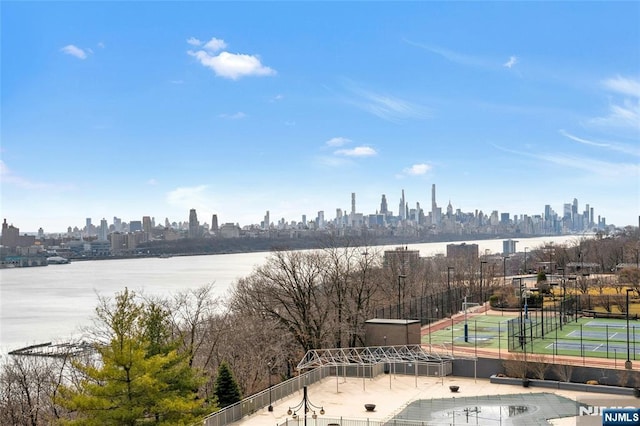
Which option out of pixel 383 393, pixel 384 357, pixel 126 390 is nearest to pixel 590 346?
pixel 384 357

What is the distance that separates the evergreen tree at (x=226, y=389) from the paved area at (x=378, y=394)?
1.38 metres

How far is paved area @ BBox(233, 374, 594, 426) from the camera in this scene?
2892 centimetres

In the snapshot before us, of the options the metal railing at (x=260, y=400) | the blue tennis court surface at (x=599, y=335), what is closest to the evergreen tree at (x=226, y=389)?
the metal railing at (x=260, y=400)

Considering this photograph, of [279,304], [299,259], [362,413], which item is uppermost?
[299,259]

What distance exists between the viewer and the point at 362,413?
29578 millimetres

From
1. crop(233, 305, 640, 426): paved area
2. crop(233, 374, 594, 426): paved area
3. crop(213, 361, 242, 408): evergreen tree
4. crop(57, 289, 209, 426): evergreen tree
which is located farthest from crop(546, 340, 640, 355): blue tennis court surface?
crop(57, 289, 209, 426): evergreen tree

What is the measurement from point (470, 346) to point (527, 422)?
19.3 m

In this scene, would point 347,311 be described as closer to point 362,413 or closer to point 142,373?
point 362,413

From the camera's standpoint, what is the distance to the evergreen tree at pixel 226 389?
2948cm

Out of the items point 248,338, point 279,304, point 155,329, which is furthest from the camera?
point 279,304

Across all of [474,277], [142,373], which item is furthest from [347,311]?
[474,277]

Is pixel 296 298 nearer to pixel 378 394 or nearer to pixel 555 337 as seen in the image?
pixel 378 394

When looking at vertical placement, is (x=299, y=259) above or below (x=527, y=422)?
above

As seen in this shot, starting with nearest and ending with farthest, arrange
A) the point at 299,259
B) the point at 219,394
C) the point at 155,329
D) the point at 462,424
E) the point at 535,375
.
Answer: the point at 155,329 < the point at 462,424 < the point at 219,394 < the point at 535,375 < the point at 299,259
